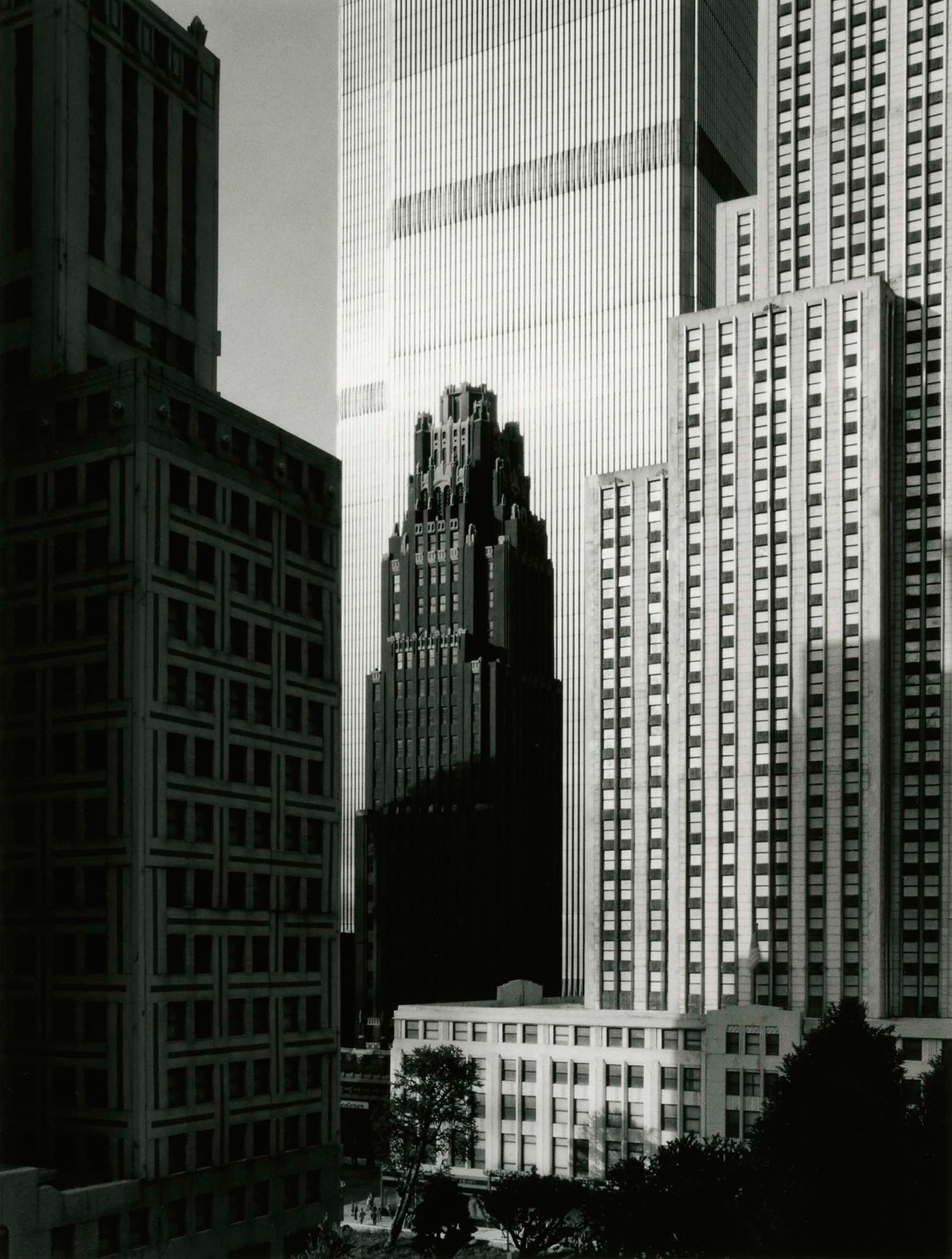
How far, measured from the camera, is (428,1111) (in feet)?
503

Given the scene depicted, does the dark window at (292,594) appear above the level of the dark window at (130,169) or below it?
below

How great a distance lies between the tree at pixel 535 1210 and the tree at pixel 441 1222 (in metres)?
2.76

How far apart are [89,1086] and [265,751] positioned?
24401mm

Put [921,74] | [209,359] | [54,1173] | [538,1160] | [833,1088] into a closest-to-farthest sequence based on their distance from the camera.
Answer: [54,1173] → [833,1088] → [209,359] → [538,1160] → [921,74]

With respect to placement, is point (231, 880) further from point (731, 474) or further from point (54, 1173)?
point (731, 474)

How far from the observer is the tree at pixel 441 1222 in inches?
4545

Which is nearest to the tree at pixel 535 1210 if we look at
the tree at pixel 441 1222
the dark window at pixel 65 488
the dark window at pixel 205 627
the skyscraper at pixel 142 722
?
the tree at pixel 441 1222

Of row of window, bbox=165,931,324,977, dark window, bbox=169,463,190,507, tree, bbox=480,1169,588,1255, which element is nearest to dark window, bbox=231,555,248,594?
dark window, bbox=169,463,190,507

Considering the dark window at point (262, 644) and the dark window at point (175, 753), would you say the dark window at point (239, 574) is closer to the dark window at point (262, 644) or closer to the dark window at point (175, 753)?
the dark window at point (262, 644)

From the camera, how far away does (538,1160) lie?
17188cm

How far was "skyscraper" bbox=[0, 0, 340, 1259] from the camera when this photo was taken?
3848 inches

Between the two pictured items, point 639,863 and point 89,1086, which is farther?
point 639,863

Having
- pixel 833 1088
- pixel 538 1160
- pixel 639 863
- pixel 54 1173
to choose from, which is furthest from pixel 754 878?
pixel 54 1173

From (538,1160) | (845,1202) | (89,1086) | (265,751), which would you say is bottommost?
(538,1160)
